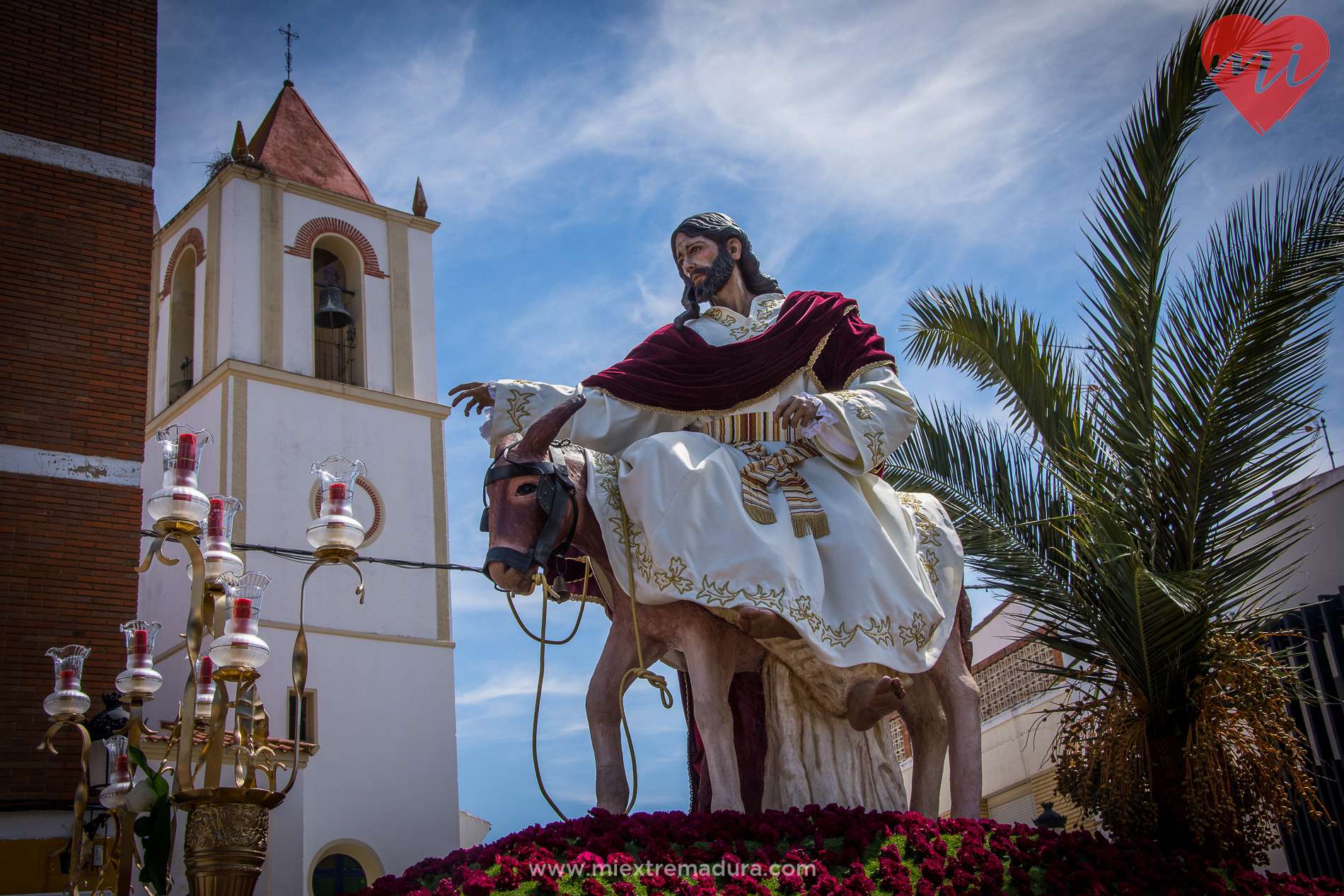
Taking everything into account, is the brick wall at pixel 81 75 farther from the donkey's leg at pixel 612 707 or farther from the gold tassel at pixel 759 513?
the gold tassel at pixel 759 513

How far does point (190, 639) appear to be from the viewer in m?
5.25

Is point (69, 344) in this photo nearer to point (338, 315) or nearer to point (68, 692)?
point (68, 692)

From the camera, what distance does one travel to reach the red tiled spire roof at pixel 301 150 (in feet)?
99.1

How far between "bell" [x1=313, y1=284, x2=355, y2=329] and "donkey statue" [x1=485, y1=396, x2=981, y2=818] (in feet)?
75.1

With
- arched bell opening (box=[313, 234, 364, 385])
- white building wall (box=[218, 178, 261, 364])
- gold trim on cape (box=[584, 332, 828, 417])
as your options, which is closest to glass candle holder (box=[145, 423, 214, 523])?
gold trim on cape (box=[584, 332, 828, 417])

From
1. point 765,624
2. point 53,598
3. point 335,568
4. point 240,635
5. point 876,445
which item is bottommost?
point 765,624

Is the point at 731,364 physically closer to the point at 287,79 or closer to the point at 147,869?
the point at 147,869

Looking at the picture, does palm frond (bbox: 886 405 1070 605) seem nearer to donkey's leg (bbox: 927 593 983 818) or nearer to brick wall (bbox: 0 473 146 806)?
donkey's leg (bbox: 927 593 983 818)

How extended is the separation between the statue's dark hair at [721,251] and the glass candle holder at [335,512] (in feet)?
6.95

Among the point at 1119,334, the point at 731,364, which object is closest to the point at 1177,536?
the point at 1119,334

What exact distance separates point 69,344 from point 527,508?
6857mm

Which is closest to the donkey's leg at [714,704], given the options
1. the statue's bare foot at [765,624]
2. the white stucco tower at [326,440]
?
the statue's bare foot at [765,624]

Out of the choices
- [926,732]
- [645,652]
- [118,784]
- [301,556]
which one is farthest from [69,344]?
[301,556]

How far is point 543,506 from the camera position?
5.79 m
